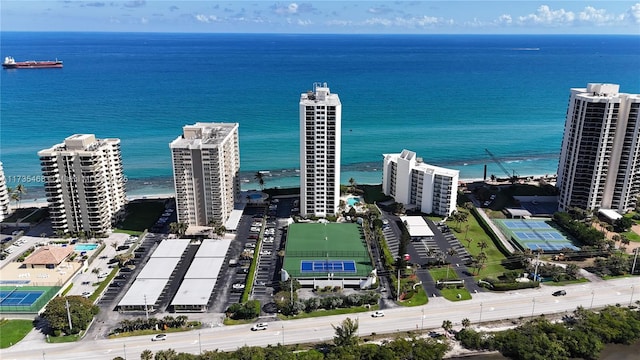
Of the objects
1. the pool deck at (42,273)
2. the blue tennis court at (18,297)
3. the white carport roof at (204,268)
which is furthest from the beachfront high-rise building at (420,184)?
the blue tennis court at (18,297)

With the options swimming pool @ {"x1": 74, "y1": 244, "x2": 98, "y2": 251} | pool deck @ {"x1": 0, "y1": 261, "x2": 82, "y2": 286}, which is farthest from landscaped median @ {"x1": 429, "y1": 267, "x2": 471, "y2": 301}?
swimming pool @ {"x1": 74, "y1": 244, "x2": 98, "y2": 251}

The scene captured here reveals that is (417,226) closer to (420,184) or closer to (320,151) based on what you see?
(420,184)

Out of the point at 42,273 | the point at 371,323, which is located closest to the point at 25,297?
the point at 42,273

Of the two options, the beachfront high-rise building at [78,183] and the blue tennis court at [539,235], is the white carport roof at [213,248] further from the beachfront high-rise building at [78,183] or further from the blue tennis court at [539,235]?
the blue tennis court at [539,235]

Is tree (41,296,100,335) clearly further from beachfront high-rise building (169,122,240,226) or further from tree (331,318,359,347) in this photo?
tree (331,318,359,347)

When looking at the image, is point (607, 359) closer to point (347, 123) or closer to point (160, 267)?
point (160, 267)

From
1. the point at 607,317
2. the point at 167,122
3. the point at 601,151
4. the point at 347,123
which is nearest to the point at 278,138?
the point at 347,123
